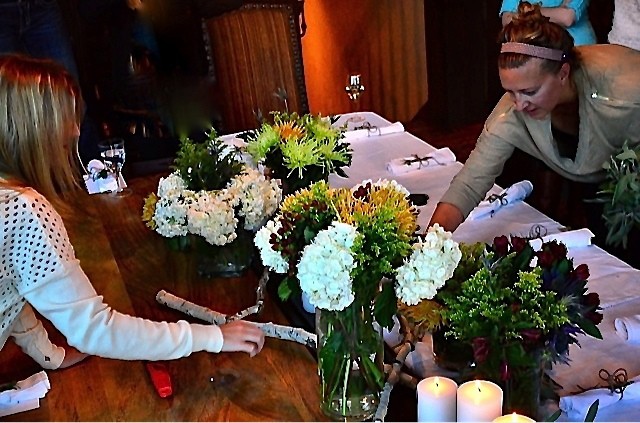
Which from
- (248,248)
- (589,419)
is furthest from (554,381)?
(248,248)

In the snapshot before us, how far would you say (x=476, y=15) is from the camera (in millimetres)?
4398

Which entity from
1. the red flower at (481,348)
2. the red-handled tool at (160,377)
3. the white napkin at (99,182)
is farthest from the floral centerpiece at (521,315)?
the white napkin at (99,182)

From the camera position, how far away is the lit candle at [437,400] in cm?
99

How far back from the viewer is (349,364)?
1.07 metres

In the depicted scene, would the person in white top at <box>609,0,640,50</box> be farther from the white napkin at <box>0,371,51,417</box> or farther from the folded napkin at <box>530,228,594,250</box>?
the white napkin at <box>0,371,51,417</box>

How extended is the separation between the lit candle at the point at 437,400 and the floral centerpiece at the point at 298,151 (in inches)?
28.2

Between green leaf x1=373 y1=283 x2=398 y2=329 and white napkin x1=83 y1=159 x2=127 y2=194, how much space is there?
1.24 metres

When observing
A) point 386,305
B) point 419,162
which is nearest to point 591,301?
point 386,305

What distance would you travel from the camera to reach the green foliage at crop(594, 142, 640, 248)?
152 centimetres

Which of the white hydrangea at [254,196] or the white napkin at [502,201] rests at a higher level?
the white hydrangea at [254,196]

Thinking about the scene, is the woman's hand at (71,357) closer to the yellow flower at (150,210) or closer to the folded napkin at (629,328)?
the yellow flower at (150,210)

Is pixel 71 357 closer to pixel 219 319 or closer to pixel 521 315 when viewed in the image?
pixel 219 319

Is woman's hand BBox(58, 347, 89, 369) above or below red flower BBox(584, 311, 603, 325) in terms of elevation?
below

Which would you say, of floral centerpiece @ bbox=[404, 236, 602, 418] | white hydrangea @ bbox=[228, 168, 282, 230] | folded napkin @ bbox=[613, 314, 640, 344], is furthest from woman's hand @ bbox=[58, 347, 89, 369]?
folded napkin @ bbox=[613, 314, 640, 344]
